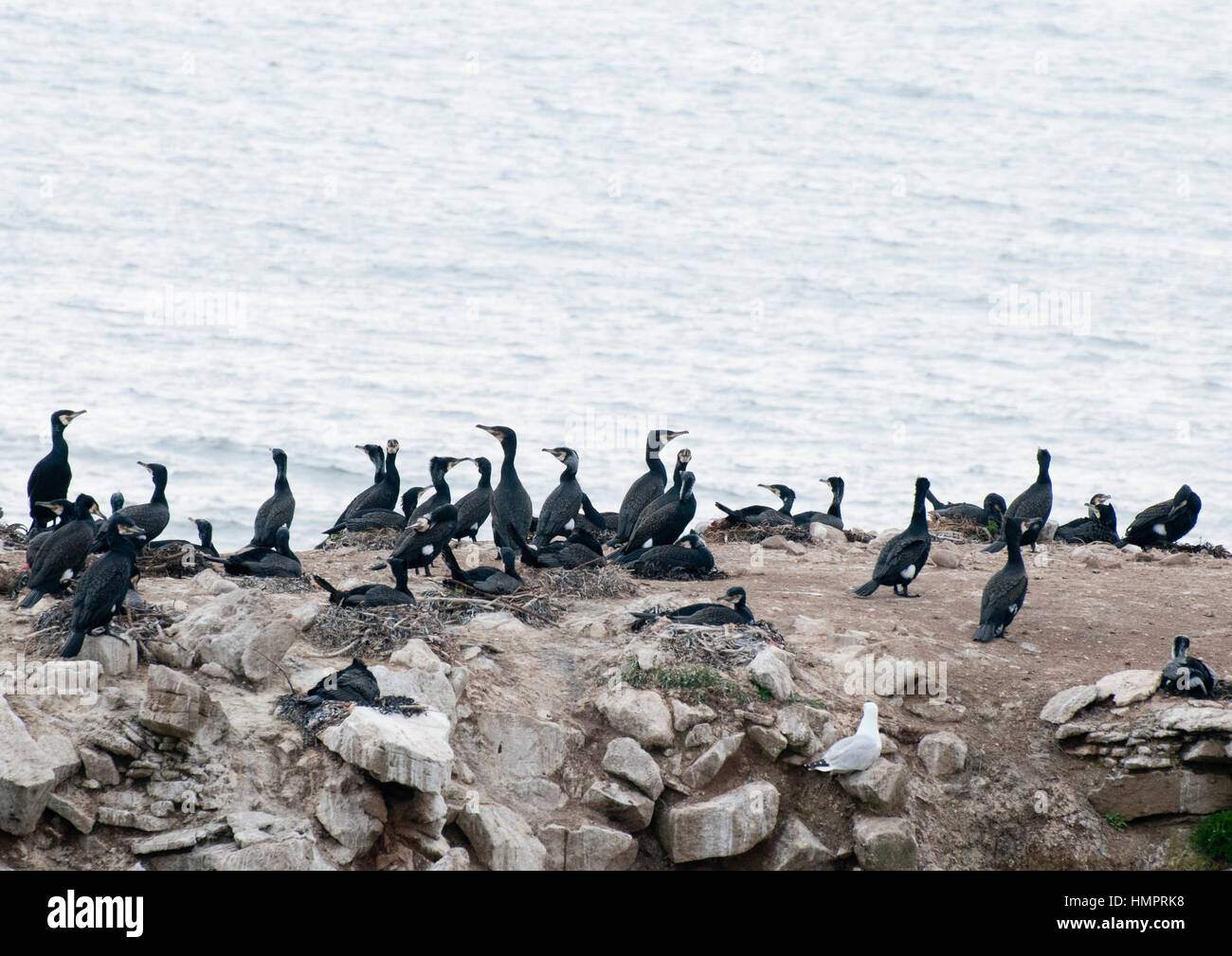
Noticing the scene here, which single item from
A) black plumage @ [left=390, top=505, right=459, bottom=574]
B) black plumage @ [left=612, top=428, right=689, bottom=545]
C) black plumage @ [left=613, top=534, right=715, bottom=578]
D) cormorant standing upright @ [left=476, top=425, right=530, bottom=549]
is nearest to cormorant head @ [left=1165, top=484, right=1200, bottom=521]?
black plumage @ [left=612, top=428, right=689, bottom=545]

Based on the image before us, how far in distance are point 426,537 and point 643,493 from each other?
12.7ft

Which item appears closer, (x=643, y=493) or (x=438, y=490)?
(x=438, y=490)

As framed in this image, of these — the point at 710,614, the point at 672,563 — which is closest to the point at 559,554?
the point at 672,563

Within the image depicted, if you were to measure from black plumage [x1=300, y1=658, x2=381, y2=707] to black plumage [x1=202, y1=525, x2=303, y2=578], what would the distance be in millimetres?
2929

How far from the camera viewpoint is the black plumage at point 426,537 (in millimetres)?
11000

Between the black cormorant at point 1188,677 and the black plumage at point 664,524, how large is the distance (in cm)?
498

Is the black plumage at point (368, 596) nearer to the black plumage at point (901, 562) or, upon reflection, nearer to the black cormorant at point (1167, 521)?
the black plumage at point (901, 562)

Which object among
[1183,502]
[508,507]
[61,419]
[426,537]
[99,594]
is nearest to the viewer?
[99,594]

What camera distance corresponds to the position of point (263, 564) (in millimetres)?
11594

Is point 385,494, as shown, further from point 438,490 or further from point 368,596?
point 368,596

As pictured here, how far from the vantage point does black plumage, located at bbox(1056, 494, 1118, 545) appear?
1562cm

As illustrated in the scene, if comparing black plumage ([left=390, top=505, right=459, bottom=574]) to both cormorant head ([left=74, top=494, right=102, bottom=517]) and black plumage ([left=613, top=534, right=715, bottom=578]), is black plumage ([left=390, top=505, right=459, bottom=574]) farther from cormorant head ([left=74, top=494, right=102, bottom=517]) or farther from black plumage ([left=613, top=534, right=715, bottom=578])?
cormorant head ([left=74, top=494, right=102, bottom=517])

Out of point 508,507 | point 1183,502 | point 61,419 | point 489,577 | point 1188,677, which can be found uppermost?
point 61,419

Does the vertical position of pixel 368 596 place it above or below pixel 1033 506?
below
